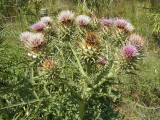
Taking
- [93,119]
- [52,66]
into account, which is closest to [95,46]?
[52,66]

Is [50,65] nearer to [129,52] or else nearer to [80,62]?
[80,62]

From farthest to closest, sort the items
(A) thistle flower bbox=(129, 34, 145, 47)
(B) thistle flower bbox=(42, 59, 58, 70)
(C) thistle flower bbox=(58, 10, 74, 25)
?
(C) thistle flower bbox=(58, 10, 74, 25) < (A) thistle flower bbox=(129, 34, 145, 47) < (B) thistle flower bbox=(42, 59, 58, 70)

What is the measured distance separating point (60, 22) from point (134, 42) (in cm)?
97

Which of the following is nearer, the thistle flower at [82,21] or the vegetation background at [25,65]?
the vegetation background at [25,65]

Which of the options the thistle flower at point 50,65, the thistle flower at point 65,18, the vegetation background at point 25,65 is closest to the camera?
the thistle flower at point 50,65

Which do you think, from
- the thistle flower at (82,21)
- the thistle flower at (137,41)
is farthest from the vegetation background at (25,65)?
the thistle flower at (82,21)

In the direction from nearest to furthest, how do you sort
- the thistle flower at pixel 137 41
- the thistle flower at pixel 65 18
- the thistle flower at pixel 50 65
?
the thistle flower at pixel 50 65, the thistle flower at pixel 137 41, the thistle flower at pixel 65 18

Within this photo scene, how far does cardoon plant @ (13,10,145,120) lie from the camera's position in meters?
1.49

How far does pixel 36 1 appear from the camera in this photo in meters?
3.38

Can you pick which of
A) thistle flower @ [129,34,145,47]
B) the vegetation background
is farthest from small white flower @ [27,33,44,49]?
thistle flower @ [129,34,145,47]

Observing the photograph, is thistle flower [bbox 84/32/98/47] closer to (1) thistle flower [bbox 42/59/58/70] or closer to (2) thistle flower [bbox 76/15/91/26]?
(1) thistle flower [bbox 42/59/58/70]

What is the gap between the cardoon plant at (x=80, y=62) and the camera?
149 cm

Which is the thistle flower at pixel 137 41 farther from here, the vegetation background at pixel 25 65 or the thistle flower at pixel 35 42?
the thistle flower at pixel 35 42

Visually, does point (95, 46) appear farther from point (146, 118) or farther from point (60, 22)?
point (146, 118)
